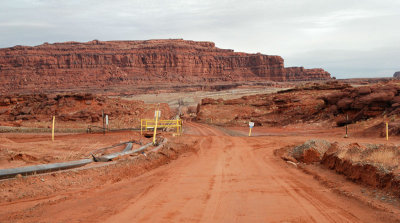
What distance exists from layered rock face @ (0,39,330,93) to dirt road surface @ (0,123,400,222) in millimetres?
152362

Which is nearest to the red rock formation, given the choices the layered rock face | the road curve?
the layered rock face

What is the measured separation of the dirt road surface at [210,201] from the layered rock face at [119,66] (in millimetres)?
152362

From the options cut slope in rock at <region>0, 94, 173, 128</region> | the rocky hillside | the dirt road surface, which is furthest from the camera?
cut slope in rock at <region>0, 94, 173, 128</region>

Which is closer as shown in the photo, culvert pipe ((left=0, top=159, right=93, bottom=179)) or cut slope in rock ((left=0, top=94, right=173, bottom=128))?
culvert pipe ((left=0, top=159, right=93, bottom=179))

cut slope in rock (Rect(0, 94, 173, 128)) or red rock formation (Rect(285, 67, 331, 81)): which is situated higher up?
red rock formation (Rect(285, 67, 331, 81))

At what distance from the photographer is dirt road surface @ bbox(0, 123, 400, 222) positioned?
5.88 m

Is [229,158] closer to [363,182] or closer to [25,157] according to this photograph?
[363,182]

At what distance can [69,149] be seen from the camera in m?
15.7

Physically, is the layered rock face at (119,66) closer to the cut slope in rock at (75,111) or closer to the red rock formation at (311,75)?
the red rock formation at (311,75)

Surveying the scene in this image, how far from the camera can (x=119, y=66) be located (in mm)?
179500

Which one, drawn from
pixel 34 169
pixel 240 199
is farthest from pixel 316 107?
pixel 34 169

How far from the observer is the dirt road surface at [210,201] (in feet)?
19.3

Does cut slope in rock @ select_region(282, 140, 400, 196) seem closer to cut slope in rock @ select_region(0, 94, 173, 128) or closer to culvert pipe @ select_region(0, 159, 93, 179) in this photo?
culvert pipe @ select_region(0, 159, 93, 179)

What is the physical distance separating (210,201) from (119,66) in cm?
17956
